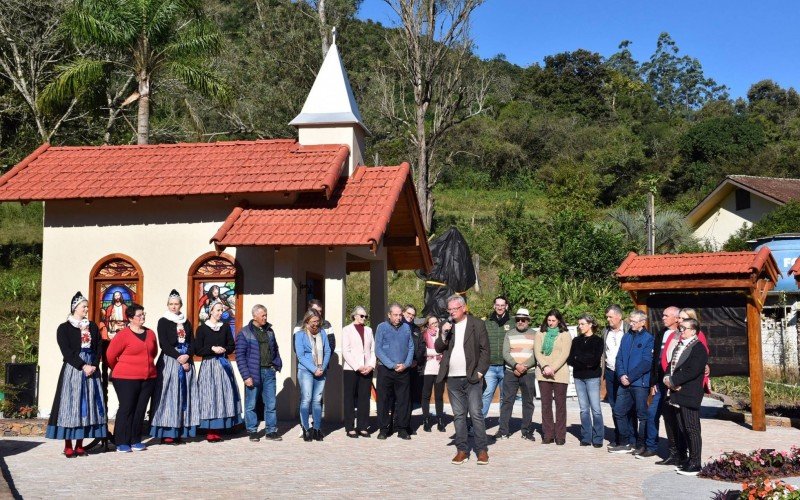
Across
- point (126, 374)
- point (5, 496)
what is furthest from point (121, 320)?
point (5, 496)

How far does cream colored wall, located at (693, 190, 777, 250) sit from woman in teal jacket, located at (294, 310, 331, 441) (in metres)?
29.1

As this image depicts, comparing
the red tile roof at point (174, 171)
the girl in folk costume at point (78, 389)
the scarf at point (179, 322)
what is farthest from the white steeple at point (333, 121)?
the girl in folk costume at point (78, 389)

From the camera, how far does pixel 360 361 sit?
40.0ft

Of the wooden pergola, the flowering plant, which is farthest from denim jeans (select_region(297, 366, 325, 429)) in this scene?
the wooden pergola

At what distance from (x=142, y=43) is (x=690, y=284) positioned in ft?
50.2

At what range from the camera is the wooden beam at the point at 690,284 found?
1311cm

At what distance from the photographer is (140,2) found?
22016 millimetres

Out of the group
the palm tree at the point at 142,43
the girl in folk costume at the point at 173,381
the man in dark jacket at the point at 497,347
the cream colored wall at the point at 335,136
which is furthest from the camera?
the palm tree at the point at 142,43

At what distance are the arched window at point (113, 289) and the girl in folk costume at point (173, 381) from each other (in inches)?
124

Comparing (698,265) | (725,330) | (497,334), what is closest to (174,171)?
(497,334)

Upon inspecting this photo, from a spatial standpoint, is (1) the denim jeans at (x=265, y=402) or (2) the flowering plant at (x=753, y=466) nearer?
(2) the flowering plant at (x=753, y=466)

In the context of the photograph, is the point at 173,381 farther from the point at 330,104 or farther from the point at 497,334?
the point at 330,104

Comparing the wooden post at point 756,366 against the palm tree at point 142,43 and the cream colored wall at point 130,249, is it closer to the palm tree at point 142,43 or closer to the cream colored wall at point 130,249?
the cream colored wall at point 130,249

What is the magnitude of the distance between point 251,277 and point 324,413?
2425 millimetres
